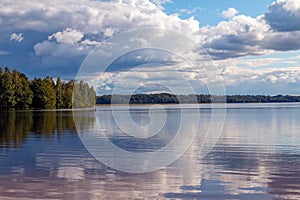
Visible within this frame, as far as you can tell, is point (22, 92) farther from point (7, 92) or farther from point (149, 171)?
point (149, 171)

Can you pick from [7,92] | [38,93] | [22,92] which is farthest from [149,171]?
[38,93]

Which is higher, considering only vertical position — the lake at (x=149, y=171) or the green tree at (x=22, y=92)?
the green tree at (x=22, y=92)

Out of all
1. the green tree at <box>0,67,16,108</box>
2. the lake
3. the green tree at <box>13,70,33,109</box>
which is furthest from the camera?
the green tree at <box>13,70,33,109</box>

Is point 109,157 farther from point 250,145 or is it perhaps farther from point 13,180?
point 250,145

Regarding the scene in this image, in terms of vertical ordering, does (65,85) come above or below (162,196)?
above

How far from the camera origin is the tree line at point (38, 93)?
4621 inches

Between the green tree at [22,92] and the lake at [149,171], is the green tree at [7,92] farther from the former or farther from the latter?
the lake at [149,171]

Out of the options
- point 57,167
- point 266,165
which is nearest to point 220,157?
point 266,165

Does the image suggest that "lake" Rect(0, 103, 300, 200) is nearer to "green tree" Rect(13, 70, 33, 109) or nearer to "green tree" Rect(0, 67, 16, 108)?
"green tree" Rect(0, 67, 16, 108)

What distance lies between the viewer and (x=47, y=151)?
23.0 meters

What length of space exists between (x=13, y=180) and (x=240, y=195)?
7393 mm

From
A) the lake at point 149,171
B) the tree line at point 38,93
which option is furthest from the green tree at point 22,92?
the lake at point 149,171

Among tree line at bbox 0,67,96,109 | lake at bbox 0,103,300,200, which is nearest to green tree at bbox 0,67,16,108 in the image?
tree line at bbox 0,67,96,109

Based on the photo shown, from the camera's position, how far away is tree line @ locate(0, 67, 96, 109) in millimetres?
117375
